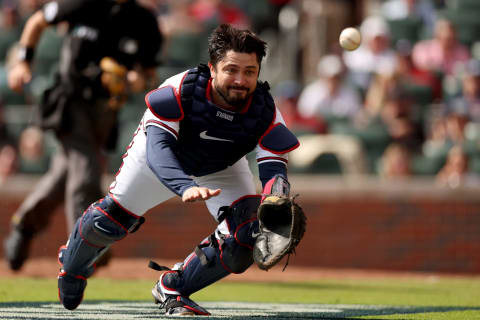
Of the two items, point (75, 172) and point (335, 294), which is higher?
point (75, 172)

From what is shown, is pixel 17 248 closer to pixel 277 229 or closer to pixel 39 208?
pixel 39 208

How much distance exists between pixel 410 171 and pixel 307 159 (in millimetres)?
1077

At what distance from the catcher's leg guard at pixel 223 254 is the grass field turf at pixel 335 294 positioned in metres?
0.47

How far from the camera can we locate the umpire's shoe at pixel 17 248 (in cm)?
681

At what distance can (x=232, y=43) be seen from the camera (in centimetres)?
421

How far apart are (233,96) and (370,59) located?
23.7 ft

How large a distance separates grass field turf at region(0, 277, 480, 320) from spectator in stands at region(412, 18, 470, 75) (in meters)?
3.44

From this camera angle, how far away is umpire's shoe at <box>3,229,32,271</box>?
681 centimetres

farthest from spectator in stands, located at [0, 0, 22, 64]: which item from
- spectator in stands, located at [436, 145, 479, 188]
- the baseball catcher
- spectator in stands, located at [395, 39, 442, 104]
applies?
the baseball catcher

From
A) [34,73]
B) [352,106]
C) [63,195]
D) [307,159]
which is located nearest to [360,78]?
[352,106]

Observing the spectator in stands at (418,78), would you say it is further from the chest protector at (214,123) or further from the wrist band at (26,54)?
the chest protector at (214,123)

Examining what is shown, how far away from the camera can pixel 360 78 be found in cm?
1102

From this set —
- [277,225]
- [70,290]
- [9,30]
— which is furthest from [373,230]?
[9,30]

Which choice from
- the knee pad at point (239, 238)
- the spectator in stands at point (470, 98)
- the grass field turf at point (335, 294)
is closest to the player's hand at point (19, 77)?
the grass field turf at point (335, 294)
